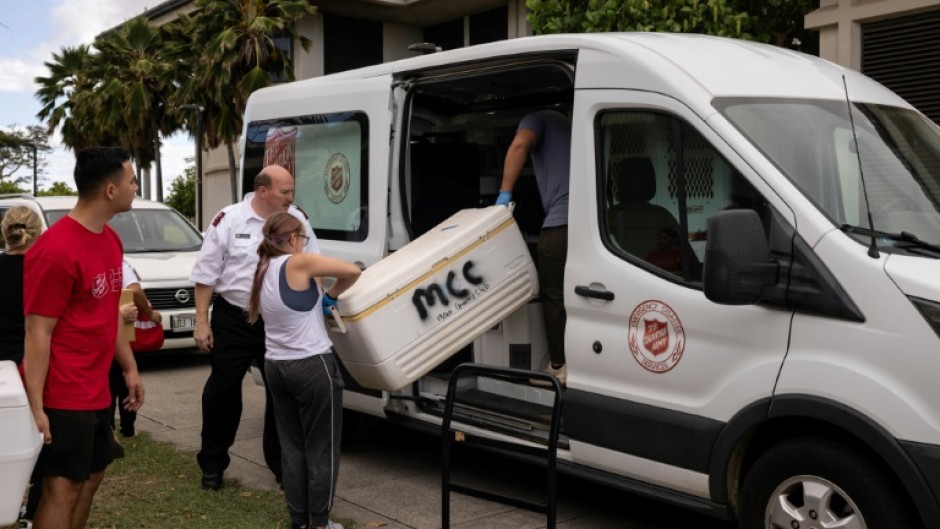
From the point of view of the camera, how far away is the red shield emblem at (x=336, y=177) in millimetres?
6902

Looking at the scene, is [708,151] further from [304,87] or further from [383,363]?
[304,87]

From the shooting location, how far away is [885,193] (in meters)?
4.38

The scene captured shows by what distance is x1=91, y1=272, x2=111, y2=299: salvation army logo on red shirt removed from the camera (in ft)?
13.2

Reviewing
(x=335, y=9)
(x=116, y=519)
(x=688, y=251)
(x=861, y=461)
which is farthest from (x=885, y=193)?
(x=335, y=9)

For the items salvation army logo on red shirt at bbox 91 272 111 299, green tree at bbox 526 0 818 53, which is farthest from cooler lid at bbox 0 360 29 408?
green tree at bbox 526 0 818 53

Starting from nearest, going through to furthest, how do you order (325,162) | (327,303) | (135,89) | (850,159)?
(850,159)
(327,303)
(325,162)
(135,89)

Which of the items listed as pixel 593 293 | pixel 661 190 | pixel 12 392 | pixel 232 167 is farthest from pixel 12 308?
pixel 232 167

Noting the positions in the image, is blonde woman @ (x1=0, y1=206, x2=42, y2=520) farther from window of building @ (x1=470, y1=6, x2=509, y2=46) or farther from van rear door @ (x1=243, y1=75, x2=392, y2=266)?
window of building @ (x1=470, y1=6, x2=509, y2=46)

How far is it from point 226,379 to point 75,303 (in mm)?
2103

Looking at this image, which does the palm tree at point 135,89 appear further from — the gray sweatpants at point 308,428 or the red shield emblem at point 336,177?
the gray sweatpants at point 308,428

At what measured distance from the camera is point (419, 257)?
18.2 ft

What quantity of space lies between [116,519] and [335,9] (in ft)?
88.3

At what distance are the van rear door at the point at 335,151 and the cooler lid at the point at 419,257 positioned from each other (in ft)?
2.36

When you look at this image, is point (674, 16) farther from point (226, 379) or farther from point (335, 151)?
point (226, 379)
